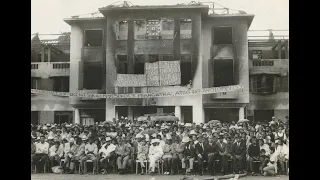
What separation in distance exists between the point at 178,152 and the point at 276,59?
2.50m

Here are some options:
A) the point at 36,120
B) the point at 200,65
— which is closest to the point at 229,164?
the point at 200,65

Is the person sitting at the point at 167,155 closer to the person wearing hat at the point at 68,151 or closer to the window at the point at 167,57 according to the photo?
the window at the point at 167,57

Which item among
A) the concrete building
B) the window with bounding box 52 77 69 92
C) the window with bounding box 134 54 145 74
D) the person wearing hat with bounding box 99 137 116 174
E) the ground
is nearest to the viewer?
the ground

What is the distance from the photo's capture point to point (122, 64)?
6824 millimetres

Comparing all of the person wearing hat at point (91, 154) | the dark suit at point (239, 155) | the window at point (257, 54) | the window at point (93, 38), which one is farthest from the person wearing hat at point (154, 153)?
the window at point (257, 54)

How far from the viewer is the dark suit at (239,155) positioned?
6500mm

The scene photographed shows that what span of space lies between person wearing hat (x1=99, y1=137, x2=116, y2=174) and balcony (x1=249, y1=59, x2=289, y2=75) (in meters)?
2.99

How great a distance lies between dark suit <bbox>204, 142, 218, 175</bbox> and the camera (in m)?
6.48

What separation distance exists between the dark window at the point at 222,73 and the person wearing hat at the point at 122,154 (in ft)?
6.69

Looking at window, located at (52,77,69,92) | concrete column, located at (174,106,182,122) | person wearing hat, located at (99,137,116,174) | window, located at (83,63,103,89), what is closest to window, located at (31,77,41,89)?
window, located at (52,77,69,92)

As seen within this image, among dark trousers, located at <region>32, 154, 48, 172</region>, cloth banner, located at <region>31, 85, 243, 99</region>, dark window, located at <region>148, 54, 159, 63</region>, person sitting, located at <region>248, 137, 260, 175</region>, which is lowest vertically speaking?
dark trousers, located at <region>32, 154, 48, 172</region>

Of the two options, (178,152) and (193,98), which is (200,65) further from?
(178,152)

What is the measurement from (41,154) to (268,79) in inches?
178

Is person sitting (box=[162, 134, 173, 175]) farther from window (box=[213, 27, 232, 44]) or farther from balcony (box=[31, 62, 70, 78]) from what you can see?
balcony (box=[31, 62, 70, 78])
